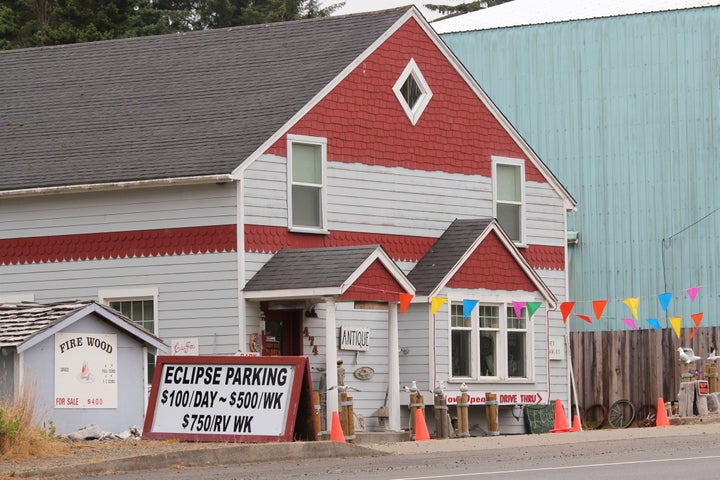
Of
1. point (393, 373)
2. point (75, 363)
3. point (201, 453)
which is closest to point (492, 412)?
point (393, 373)

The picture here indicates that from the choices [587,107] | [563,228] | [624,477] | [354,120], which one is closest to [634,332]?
[563,228]

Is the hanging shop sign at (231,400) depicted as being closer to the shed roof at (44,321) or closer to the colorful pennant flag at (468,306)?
the shed roof at (44,321)

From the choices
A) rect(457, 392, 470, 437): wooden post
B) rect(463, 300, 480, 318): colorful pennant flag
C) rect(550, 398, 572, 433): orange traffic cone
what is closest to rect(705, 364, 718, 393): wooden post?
rect(550, 398, 572, 433): orange traffic cone

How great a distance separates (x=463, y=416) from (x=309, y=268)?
413 cm

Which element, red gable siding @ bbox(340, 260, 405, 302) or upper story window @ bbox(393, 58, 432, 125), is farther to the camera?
upper story window @ bbox(393, 58, 432, 125)

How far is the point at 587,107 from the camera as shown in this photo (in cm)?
4081

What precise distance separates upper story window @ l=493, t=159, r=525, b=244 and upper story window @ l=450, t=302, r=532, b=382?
6.59ft

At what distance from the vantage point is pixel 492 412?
103 feet

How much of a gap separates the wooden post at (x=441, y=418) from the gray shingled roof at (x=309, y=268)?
335cm

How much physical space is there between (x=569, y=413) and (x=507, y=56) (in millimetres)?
10759

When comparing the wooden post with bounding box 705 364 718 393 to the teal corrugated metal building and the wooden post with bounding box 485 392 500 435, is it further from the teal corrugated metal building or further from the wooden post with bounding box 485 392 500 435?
the teal corrugated metal building

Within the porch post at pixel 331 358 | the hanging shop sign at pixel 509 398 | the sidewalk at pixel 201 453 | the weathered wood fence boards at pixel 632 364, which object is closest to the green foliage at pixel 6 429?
the sidewalk at pixel 201 453

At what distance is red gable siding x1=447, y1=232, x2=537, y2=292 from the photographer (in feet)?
106

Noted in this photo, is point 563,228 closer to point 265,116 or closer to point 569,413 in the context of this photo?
point 569,413
